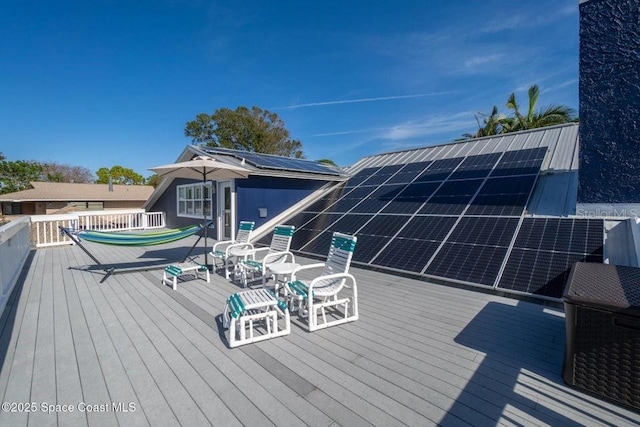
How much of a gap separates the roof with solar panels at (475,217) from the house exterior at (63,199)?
Result: 82.0 feet

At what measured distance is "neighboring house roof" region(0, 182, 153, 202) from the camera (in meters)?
23.5

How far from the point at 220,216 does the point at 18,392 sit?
7.85 meters

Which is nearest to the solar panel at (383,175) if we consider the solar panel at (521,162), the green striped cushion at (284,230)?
the solar panel at (521,162)

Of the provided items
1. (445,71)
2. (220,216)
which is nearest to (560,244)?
(220,216)

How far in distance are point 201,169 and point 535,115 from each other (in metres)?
23.0

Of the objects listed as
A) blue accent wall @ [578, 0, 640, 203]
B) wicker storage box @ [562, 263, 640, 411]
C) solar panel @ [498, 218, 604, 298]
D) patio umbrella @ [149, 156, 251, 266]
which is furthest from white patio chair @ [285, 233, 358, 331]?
blue accent wall @ [578, 0, 640, 203]

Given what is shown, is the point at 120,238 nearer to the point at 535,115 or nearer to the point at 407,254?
the point at 407,254

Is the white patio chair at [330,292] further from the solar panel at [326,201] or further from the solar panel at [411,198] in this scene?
the solar panel at [326,201]

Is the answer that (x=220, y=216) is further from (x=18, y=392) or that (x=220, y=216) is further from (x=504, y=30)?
(x=504, y=30)

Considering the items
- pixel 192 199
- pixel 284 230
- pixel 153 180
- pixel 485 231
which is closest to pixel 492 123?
pixel 485 231

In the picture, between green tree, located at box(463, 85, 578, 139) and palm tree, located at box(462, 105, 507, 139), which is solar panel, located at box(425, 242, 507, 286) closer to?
green tree, located at box(463, 85, 578, 139)

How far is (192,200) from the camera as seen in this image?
12.0m

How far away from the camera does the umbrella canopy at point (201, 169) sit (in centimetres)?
579

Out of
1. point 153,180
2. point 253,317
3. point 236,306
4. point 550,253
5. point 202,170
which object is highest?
point 153,180
